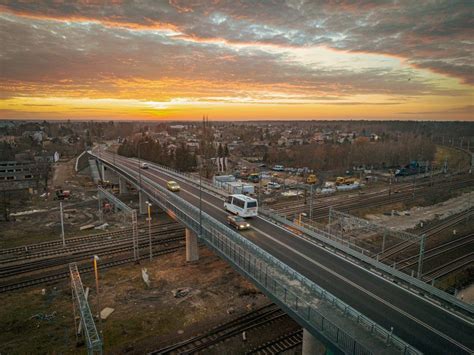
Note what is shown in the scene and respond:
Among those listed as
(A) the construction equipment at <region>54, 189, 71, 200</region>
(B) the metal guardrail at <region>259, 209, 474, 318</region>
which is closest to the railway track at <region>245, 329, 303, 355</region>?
(B) the metal guardrail at <region>259, 209, 474, 318</region>

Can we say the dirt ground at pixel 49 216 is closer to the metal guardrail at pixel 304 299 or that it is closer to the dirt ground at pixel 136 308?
the dirt ground at pixel 136 308

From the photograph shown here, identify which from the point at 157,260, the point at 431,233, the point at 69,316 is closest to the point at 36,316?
the point at 69,316

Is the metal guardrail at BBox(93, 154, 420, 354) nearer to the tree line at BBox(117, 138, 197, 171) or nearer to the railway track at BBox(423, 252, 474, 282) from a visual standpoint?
the railway track at BBox(423, 252, 474, 282)

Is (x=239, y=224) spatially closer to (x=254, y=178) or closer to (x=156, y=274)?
(x=156, y=274)

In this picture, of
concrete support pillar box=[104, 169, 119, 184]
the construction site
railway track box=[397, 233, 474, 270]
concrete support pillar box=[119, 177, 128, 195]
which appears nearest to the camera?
the construction site

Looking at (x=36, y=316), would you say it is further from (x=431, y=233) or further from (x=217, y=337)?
(x=431, y=233)

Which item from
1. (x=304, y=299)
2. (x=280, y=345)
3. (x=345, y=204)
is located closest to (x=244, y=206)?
(x=280, y=345)
